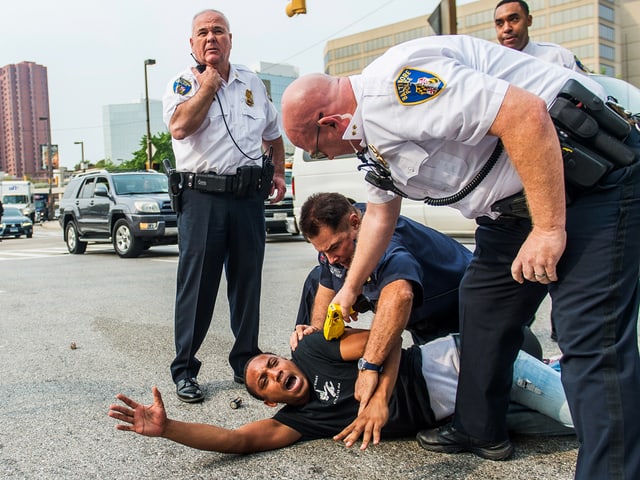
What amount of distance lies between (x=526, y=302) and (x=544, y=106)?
793 millimetres

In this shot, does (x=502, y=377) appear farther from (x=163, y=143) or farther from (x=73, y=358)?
(x=163, y=143)

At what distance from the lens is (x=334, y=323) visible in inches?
101

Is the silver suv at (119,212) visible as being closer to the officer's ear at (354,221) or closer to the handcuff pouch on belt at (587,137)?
the officer's ear at (354,221)

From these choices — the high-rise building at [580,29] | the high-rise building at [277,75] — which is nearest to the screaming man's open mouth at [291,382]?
the high-rise building at [277,75]

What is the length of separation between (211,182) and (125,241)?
28.3 feet

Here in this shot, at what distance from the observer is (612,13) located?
238 feet

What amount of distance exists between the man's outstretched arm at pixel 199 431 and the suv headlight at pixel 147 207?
355 inches

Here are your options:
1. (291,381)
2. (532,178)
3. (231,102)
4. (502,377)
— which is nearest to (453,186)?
(532,178)

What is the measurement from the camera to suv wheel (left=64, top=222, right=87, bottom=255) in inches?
519

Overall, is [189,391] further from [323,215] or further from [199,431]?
[323,215]

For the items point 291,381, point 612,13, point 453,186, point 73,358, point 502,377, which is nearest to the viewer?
point 453,186

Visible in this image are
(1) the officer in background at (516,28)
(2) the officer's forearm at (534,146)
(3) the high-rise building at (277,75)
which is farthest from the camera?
(3) the high-rise building at (277,75)

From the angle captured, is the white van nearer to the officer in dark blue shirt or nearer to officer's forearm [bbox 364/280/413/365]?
the officer in dark blue shirt

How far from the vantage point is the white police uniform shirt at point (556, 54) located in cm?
397
